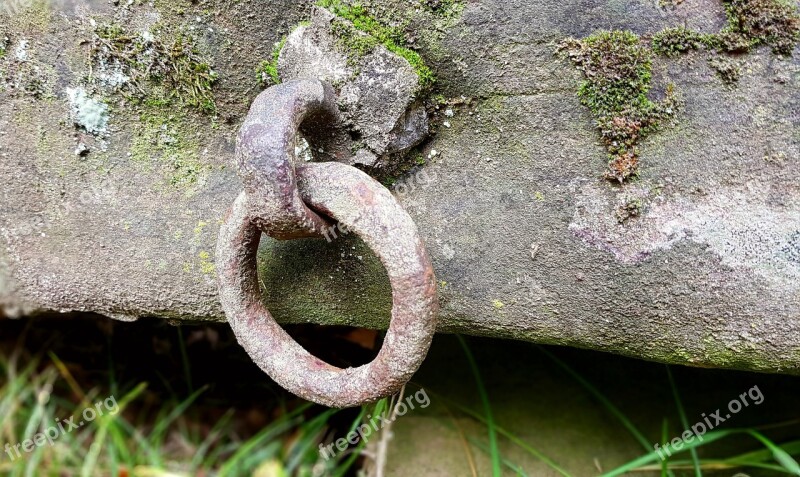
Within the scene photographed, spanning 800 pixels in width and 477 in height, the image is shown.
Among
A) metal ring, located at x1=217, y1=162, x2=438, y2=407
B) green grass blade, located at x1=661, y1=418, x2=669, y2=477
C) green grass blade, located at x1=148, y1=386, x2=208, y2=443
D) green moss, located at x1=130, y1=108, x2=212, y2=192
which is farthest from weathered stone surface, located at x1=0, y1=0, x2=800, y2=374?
green grass blade, located at x1=148, y1=386, x2=208, y2=443

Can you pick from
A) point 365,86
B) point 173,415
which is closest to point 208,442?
point 173,415

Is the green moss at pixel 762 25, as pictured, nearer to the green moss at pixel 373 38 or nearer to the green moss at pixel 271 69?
the green moss at pixel 373 38

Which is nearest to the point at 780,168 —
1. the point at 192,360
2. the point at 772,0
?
the point at 772,0

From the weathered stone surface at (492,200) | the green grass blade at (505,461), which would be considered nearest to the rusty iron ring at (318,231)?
the weathered stone surface at (492,200)

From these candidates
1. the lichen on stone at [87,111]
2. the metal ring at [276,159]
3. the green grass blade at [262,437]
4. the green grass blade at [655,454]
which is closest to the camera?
the metal ring at [276,159]

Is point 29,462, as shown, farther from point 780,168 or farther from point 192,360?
point 780,168

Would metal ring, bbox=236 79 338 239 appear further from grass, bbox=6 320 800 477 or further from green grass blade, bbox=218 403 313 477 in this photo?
green grass blade, bbox=218 403 313 477
